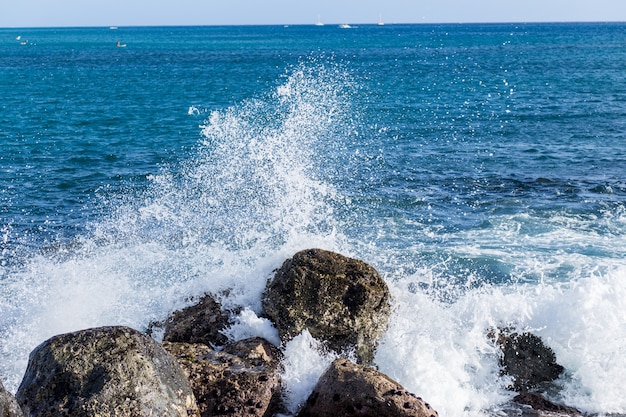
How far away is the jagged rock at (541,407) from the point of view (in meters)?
7.88

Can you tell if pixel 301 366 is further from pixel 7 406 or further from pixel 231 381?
pixel 7 406

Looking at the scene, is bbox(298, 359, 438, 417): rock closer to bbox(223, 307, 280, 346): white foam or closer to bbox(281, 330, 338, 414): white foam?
bbox(281, 330, 338, 414): white foam

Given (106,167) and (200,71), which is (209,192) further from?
(200,71)

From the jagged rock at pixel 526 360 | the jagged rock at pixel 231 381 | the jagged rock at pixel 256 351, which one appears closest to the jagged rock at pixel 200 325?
the jagged rock at pixel 256 351

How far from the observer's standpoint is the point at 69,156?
23.4 metres

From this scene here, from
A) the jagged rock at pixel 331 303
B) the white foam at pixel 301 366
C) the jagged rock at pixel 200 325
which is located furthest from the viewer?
the jagged rock at pixel 200 325

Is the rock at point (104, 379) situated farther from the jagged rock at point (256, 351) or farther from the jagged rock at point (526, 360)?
the jagged rock at point (526, 360)

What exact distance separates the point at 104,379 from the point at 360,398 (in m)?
2.27

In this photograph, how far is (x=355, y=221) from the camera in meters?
15.6

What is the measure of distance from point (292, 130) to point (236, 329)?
15301mm

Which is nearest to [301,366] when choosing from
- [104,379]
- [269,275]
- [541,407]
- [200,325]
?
[200,325]

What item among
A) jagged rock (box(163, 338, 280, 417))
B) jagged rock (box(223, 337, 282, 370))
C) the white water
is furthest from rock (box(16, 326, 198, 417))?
the white water

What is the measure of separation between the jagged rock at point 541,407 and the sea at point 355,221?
164mm

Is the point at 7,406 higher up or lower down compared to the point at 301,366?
higher up
